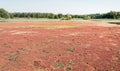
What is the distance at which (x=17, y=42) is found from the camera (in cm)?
2622

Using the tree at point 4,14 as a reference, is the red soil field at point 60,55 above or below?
below

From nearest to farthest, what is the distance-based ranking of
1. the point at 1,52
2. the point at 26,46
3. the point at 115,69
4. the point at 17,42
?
the point at 115,69 < the point at 1,52 < the point at 26,46 < the point at 17,42

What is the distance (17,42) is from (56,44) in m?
4.65

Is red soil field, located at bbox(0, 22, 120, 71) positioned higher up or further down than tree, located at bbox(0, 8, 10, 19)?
further down

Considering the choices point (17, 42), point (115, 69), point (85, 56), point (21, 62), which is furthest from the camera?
point (17, 42)

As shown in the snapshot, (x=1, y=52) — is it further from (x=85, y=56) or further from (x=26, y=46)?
(x=85, y=56)

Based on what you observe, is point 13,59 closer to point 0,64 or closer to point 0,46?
point 0,64

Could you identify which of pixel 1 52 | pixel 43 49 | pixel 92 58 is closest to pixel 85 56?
pixel 92 58

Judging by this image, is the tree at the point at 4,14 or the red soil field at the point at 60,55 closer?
the red soil field at the point at 60,55

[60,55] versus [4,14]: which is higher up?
[4,14]

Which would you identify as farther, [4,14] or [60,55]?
[4,14]

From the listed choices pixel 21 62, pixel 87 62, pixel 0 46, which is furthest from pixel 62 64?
pixel 0 46

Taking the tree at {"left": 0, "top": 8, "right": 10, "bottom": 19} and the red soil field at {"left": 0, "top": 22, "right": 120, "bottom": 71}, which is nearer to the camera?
the red soil field at {"left": 0, "top": 22, "right": 120, "bottom": 71}

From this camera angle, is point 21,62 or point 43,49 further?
point 43,49
